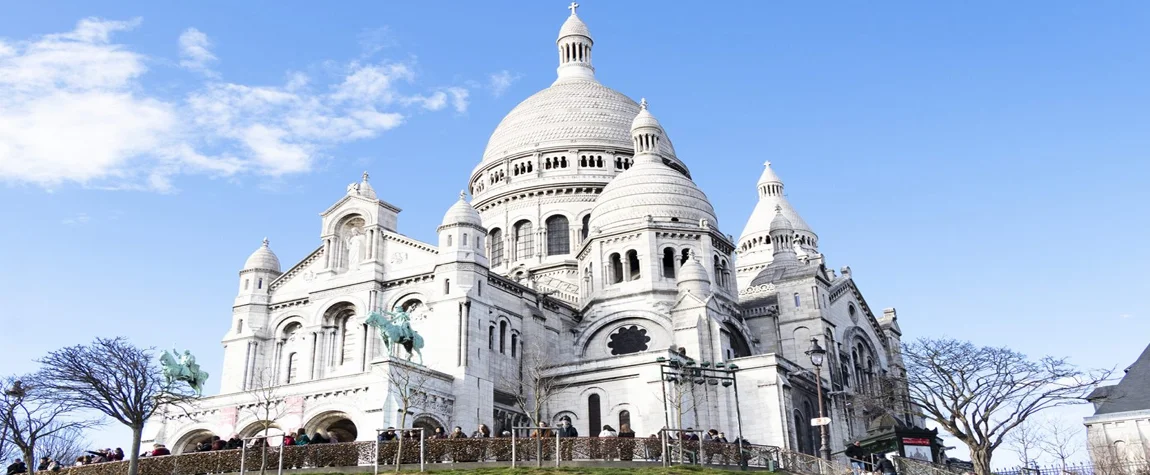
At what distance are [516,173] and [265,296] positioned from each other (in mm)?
24696

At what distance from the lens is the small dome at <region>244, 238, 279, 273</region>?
62.6 m

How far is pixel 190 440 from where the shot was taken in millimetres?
54531

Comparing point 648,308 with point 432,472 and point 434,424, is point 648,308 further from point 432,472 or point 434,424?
point 432,472

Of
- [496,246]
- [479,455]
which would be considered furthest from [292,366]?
[479,455]

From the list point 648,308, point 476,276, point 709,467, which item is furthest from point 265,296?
point 709,467

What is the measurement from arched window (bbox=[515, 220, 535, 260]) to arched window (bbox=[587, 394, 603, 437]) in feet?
70.4

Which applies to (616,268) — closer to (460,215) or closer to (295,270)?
(460,215)

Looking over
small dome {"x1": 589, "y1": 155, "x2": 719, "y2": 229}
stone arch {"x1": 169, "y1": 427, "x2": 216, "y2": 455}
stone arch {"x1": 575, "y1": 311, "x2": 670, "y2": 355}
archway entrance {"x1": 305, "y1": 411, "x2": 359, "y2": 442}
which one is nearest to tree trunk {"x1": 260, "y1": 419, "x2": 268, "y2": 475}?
archway entrance {"x1": 305, "y1": 411, "x2": 359, "y2": 442}

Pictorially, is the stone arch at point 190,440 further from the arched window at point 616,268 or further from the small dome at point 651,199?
the small dome at point 651,199

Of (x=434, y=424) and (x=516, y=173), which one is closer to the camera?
(x=434, y=424)

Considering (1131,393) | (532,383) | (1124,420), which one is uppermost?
(532,383)

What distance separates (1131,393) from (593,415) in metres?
34.6

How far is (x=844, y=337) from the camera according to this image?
2685 inches

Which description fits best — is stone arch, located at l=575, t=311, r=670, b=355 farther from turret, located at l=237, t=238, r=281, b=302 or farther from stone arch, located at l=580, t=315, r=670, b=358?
turret, located at l=237, t=238, r=281, b=302
